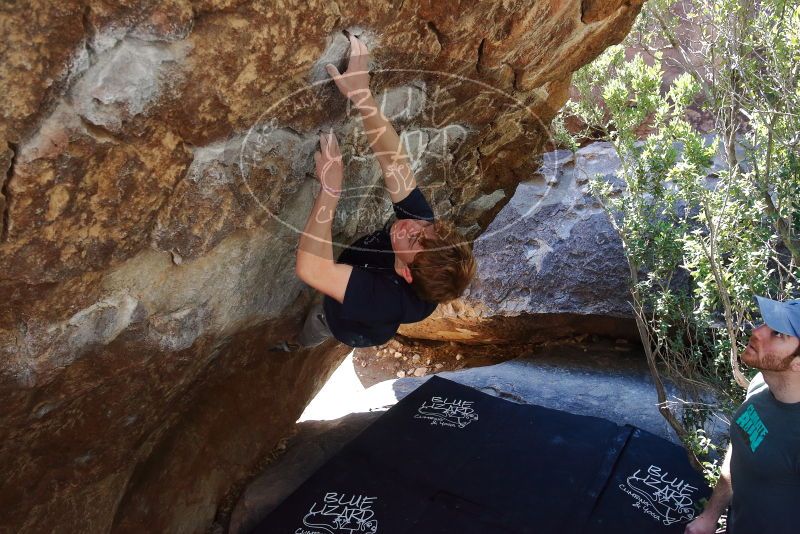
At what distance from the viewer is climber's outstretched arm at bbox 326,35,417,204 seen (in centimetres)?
207

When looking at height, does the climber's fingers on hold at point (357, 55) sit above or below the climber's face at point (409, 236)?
above

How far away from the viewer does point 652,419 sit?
409 centimetres

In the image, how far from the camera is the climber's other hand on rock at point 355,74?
2.04 meters

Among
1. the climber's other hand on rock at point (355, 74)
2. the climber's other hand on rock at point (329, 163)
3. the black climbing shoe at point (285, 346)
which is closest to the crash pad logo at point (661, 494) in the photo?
the black climbing shoe at point (285, 346)

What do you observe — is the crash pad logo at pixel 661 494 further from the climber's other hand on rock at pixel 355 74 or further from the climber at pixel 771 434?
the climber's other hand on rock at pixel 355 74

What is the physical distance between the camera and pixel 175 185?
1.93 m

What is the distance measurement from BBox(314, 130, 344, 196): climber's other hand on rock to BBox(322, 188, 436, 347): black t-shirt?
294 mm

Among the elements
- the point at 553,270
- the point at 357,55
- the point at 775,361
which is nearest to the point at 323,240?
the point at 357,55

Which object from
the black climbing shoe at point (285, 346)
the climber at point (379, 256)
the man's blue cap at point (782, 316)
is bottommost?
the black climbing shoe at point (285, 346)

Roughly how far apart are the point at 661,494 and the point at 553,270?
2.33 meters

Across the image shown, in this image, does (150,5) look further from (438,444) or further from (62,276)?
(438,444)

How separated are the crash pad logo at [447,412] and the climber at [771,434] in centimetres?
179

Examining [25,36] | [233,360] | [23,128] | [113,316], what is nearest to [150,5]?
[25,36]

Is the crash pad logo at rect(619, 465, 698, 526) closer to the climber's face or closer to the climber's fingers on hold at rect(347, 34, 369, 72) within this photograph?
the climber's face
